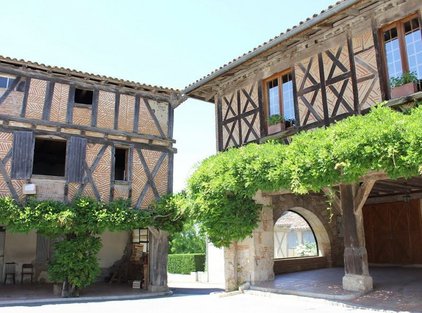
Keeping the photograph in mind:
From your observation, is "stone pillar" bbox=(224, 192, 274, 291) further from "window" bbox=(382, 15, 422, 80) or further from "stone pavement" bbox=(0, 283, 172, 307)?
"window" bbox=(382, 15, 422, 80)


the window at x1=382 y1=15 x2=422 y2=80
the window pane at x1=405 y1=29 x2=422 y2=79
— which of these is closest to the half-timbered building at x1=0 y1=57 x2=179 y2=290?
the window at x1=382 y1=15 x2=422 y2=80

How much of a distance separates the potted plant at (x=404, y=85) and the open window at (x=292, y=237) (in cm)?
1496

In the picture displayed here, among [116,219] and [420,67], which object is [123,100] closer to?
[116,219]

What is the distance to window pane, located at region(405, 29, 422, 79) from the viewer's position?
7207mm

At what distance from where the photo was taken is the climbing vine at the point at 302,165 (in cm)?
589

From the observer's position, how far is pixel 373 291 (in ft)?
24.6

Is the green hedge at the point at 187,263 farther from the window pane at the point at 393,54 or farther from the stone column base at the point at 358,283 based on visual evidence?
the window pane at the point at 393,54

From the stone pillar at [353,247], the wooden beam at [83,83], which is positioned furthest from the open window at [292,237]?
the stone pillar at [353,247]

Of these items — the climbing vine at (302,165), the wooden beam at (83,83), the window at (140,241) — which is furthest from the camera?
the window at (140,241)

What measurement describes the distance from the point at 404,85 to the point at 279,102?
3.11 m

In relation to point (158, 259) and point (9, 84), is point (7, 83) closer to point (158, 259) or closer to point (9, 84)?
point (9, 84)

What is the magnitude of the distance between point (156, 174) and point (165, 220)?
1.53 m

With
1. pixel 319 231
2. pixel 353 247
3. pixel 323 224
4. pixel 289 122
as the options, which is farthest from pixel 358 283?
pixel 319 231

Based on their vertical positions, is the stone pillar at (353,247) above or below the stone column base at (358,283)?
above
